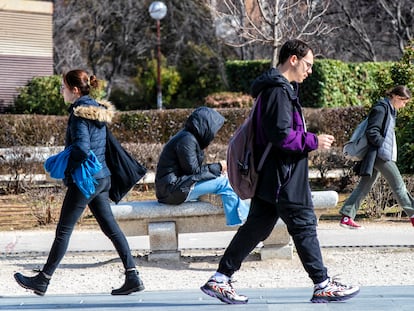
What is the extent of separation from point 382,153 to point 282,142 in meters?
4.07

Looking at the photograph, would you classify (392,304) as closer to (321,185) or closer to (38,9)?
(321,185)

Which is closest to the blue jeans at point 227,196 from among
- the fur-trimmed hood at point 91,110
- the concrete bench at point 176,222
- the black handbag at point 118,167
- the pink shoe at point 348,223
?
the concrete bench at point 176,222

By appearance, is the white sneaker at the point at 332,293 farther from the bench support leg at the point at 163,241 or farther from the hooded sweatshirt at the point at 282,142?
the bench support leg at the point at 163,241

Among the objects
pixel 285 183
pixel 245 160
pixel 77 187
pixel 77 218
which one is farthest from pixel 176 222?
pixel 285 183

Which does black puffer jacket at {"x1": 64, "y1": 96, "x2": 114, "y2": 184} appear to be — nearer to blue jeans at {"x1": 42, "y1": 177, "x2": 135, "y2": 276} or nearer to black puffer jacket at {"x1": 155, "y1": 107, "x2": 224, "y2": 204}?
blue jeans at {"x1": 42, "y1": 177, "x2": 135, "y2": 276}


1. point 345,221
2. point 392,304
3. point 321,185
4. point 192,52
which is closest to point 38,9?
point 192,52

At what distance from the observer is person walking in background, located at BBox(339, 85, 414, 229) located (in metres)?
9.18

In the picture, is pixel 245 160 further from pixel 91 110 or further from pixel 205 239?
pixel 205 239

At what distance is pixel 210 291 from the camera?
569cm

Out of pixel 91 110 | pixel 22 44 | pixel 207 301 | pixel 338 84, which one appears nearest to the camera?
pixel 207 301

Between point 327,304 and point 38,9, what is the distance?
2053cm

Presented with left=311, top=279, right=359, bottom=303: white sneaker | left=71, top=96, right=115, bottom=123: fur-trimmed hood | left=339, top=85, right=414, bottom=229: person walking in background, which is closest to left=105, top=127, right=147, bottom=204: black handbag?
left=71, top=96, right=115, bottom=123: fur-trimmed hood

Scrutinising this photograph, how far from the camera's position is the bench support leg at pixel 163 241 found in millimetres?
7836

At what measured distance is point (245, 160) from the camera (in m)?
5.65
